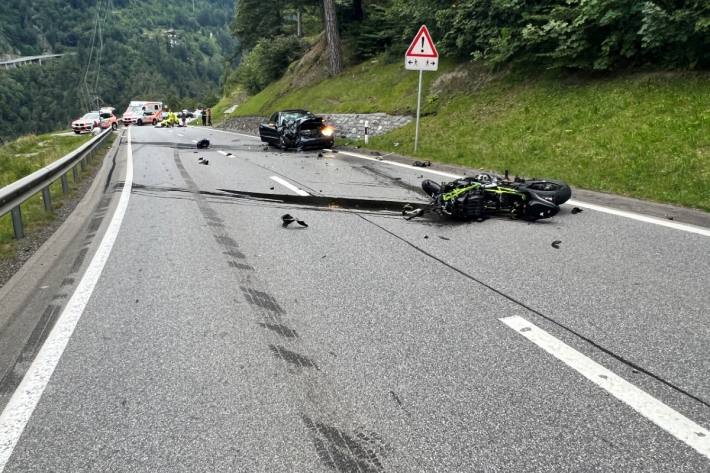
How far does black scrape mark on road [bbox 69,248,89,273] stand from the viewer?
4965 mm

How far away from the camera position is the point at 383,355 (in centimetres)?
308

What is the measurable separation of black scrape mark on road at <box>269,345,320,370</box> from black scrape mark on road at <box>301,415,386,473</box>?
581mm

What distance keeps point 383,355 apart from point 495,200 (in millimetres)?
4262

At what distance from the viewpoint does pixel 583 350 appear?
3.06 metres

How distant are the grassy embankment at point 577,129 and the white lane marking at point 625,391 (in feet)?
16.8

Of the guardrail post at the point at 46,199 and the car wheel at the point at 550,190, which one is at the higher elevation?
the car wheel at the point at 550,190

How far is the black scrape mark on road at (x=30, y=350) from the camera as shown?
289cm

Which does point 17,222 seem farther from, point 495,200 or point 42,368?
point 495,200

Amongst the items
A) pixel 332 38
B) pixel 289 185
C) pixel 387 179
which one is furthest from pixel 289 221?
pixel 332 38

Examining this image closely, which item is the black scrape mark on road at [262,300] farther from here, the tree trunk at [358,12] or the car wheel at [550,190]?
the tree trunk at [358,12]

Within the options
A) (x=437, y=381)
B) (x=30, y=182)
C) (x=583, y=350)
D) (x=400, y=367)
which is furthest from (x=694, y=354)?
(x=30, y=182)

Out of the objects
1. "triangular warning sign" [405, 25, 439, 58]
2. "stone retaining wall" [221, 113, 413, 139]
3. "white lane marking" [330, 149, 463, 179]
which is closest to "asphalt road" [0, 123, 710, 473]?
"white lane marking" [330, 149, 463, 179]

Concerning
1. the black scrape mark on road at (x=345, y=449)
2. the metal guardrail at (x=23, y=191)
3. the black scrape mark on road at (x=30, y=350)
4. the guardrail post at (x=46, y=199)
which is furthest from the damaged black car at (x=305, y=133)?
the black scrape mark on road at (x=345, y=449)

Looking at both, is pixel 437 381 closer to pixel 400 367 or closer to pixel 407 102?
pixel 400 367
